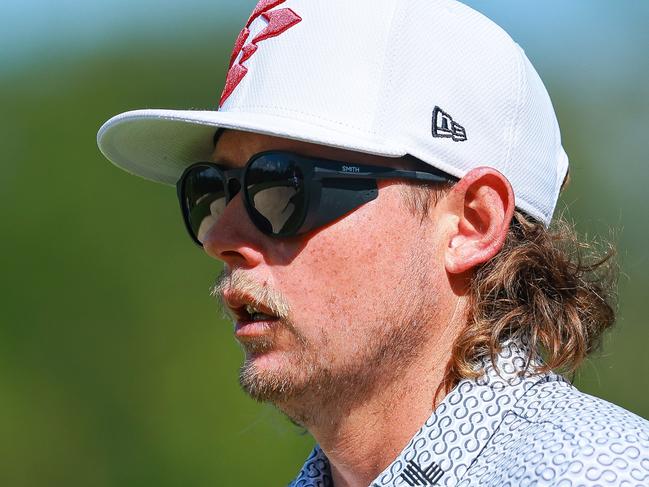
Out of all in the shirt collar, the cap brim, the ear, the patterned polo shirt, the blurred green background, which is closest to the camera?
the patterned polo shirt

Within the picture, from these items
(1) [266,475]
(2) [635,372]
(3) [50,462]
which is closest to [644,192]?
(2) [635,372]

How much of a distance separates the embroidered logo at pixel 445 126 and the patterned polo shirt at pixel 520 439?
0.54 m

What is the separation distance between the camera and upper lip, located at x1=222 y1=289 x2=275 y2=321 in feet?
8.15

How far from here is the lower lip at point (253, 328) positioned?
2.48 meters

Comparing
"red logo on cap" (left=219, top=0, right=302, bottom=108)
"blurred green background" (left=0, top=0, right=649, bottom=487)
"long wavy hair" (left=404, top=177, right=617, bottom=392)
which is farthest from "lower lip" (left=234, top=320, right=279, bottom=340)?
"blurred green background" (left=0, top=0, right=649, bottom=487)

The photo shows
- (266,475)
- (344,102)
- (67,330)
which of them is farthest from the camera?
(67,330)

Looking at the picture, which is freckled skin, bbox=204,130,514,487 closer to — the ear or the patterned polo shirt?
the ear

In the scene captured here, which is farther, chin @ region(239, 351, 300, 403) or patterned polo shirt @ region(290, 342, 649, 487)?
chin @ region(239, 351, 300, 403)

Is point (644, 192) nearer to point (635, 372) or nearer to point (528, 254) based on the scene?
point (635, 372)

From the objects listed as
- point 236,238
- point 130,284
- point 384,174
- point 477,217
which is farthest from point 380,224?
point 130,284

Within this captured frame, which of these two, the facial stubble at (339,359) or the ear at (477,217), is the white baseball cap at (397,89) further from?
the facial stubble at (339,359)

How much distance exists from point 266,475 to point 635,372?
107 inches

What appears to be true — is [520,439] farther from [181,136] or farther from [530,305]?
[181,136]

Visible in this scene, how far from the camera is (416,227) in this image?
8.16 feet
